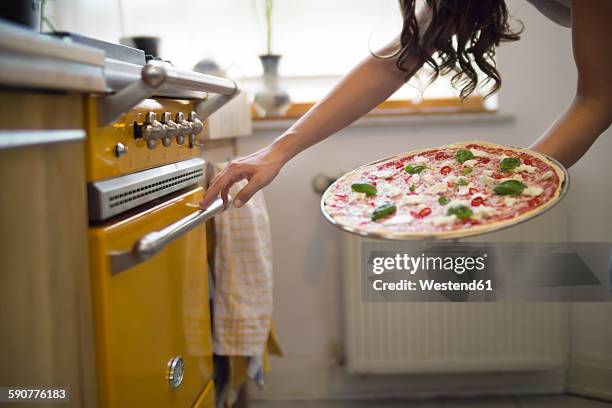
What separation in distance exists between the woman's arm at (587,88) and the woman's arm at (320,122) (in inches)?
12.7

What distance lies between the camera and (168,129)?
1164mm

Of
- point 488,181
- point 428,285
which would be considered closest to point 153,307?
point 488,181

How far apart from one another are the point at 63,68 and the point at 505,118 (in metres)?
1.67

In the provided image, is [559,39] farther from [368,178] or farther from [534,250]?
[368,178]

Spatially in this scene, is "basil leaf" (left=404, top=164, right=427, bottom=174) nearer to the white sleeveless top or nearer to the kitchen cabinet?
the white sleeveless top

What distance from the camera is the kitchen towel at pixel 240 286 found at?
1575mm

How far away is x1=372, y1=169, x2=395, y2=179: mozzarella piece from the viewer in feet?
4.10

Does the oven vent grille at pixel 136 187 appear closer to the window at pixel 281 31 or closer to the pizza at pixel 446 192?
the pizza at pixel 446 192

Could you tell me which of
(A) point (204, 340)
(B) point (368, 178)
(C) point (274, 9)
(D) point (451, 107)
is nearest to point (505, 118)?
(D) point (451, 107)

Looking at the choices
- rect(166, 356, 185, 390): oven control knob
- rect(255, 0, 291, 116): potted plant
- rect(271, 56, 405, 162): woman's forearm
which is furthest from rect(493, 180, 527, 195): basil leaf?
rect(255, 0, 291, 116): potted plant

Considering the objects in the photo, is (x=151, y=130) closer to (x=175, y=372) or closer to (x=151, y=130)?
(x=151, y=130)

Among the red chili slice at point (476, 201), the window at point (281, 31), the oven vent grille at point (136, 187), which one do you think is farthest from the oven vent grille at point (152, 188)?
the window at point (281, 31)

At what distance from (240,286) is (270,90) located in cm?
77

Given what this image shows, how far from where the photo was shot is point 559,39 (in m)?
2.12
